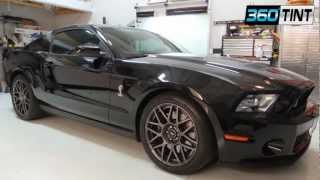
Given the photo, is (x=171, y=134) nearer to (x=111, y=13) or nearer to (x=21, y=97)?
(x=21, y=97)

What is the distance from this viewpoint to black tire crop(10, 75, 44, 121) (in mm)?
3180

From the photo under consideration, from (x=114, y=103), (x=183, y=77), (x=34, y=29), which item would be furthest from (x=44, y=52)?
(x=34, y=29)

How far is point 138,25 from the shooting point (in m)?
5.96

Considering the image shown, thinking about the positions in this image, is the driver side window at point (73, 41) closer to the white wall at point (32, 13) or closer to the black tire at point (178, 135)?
the black tire at point (178, 135)

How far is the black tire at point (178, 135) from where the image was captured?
180 centimetres

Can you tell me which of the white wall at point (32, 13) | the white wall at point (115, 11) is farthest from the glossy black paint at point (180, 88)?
the white wall at point (32, 13)

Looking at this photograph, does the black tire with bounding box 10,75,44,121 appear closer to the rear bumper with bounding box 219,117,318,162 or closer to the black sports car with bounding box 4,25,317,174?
the black sports car with bounding box 4,25,317,174

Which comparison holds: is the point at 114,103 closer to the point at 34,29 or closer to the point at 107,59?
the point at 107,59

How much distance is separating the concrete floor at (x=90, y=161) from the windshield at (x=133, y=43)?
2.84 feet

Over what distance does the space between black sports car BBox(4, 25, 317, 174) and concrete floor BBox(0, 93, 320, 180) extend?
6.2 inches

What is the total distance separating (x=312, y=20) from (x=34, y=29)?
223 inches

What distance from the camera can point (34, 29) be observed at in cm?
625

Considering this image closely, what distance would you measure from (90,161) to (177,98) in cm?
92

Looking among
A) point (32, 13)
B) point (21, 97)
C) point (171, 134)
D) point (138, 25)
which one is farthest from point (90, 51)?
point (32, 13)
